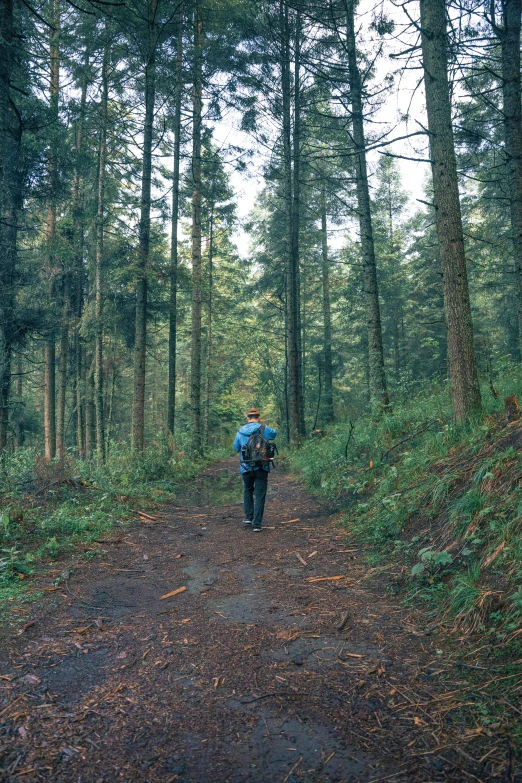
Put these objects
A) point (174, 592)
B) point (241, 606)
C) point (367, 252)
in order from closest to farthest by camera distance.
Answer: point (241, 606) → point (174, 592) → point (367, 252)

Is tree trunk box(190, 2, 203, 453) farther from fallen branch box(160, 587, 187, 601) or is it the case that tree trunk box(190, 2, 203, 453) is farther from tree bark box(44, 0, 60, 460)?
fallen branch box(160, 587, 187, 601)

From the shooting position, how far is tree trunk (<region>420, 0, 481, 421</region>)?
6.99 metres

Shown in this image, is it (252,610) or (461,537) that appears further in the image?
(461,537)

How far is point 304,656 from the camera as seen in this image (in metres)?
3.26

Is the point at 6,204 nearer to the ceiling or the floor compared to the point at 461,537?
nearer to the ceiling

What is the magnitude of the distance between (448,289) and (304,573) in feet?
16.2

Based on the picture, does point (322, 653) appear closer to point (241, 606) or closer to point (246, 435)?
point (241, 606)

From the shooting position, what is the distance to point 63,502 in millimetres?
7711

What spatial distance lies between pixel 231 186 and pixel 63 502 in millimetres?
17644

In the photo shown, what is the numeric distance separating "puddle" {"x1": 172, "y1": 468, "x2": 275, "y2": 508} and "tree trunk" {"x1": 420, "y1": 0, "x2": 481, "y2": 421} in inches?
223

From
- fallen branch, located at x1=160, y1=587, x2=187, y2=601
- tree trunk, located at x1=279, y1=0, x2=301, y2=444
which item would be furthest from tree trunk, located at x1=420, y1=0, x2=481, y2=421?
tree trunk, located at x1=279, y1=0, x2=301, y2=444

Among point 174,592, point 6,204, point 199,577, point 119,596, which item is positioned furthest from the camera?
point 6,204

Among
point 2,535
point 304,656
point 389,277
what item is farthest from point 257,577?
point 389,277

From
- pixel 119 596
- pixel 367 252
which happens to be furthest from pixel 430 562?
pixel 367 252
